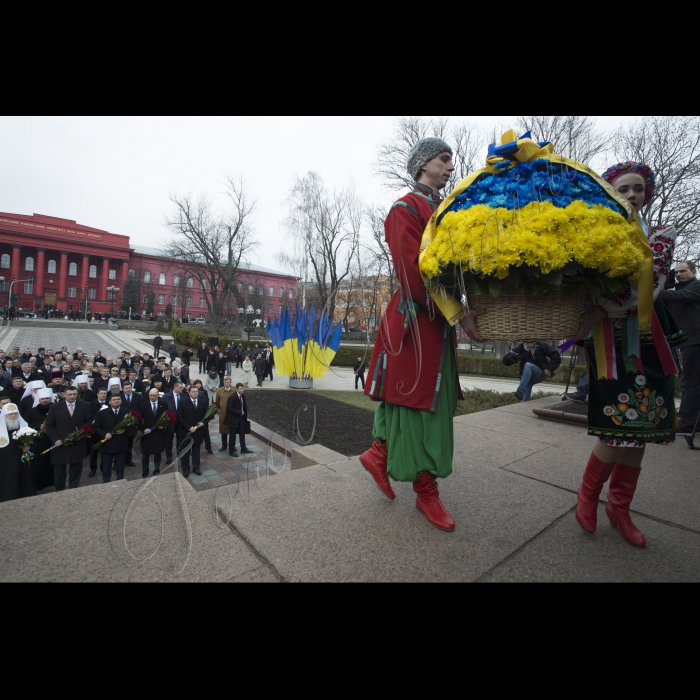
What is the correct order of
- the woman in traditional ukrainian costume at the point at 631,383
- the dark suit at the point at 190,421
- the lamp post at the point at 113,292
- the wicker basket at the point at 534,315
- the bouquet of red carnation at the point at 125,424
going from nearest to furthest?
the wicker basket at the point at 534,315 → the woman in traditional ukrainian costume at the point at 631,383 → the bouquet of red carnation at the point at 125,424 → the dark suit at the point at 190,421 → the lamp post at the point at 113,292

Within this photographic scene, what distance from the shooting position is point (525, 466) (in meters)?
3.12

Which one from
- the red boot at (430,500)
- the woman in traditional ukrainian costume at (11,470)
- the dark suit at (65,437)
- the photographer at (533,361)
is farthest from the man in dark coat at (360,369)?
the woman in traditional ukrainian costume at (11,470)

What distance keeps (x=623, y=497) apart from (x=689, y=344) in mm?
3249

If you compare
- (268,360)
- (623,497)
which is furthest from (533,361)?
(268,360)

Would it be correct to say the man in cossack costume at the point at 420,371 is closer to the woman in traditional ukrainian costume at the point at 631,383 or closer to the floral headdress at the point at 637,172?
the woman in traditional ukrainian costume at the point at 631,383

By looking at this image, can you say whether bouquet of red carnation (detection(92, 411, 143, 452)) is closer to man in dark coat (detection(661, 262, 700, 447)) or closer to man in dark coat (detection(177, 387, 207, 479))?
man in dark coat (detection(177, 387, 207, 479))

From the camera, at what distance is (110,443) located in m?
6.01

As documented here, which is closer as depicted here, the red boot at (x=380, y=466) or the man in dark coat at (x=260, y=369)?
the red boot at (x=380, y=466)

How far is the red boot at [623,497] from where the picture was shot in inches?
78.7

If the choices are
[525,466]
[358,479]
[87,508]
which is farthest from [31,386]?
[525,466]

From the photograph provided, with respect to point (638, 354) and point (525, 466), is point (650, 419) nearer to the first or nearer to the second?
point (638, 354)

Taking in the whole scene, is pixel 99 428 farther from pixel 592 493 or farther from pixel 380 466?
pixel 592 493

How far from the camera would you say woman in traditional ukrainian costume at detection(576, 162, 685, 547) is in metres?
1.86

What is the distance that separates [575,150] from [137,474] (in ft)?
69.6
